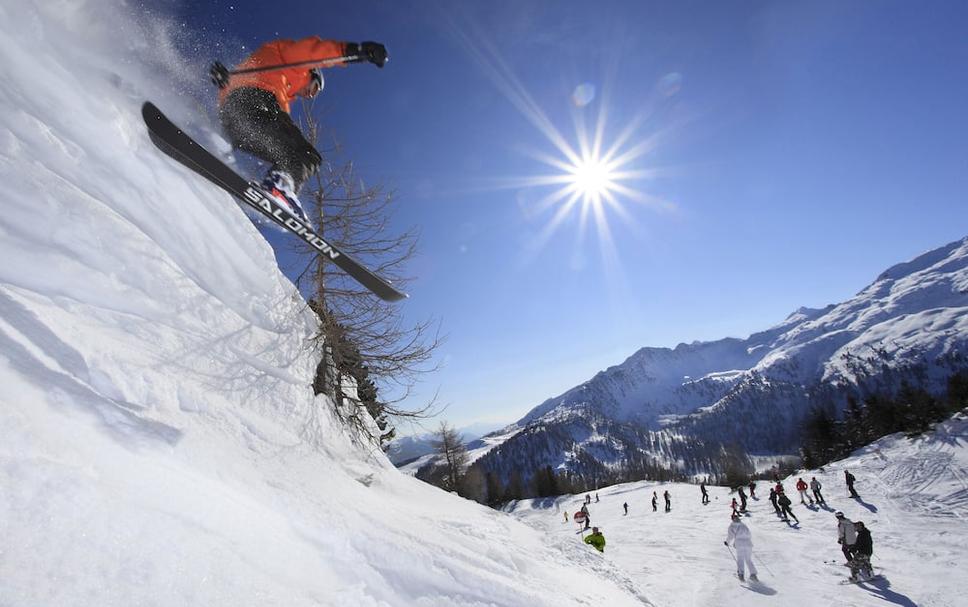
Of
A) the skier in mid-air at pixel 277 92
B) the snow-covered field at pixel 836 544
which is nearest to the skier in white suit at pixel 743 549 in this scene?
the snow-covered field at pixel 836 544

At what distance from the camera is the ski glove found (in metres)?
4.78

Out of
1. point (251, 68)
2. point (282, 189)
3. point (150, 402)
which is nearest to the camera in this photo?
point (150, 402)

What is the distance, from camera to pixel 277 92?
501 centimetres

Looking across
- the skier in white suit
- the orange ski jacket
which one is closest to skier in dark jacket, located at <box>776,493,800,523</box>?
the skier in white suit

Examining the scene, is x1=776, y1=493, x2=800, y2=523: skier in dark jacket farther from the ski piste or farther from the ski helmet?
the ski helmet

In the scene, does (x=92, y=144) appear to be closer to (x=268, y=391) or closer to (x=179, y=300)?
(x=179, y=300)

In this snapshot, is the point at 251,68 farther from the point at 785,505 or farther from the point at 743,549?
the point at 785,505

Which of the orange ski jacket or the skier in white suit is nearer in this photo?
the orange ski jacket

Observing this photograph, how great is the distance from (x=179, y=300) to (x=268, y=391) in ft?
Result: 4.29

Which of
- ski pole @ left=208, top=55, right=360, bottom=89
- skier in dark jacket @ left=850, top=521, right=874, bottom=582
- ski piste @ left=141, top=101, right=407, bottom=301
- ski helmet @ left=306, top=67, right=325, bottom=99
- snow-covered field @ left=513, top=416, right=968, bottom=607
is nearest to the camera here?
ski piste @ left=141, top=101, right=407, bottom=301

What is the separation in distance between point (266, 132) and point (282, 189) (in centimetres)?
70

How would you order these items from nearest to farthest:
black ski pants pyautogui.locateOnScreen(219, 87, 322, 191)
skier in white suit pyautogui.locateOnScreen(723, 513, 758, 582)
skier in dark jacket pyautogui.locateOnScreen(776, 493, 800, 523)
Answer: black ski pants pyautogui.locateOnScreen(219, 87, 322, 191) < skier in white suit pyautogui.locateOnScreen(723, 513, 758, 582) < skier in dark jacket pyautogui.locateOnScreen(776, 493, 800, 523)

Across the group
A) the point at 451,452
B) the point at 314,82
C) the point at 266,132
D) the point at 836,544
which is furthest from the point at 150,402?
the point at 451,452

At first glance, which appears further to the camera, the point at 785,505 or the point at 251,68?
the point at 785,505
